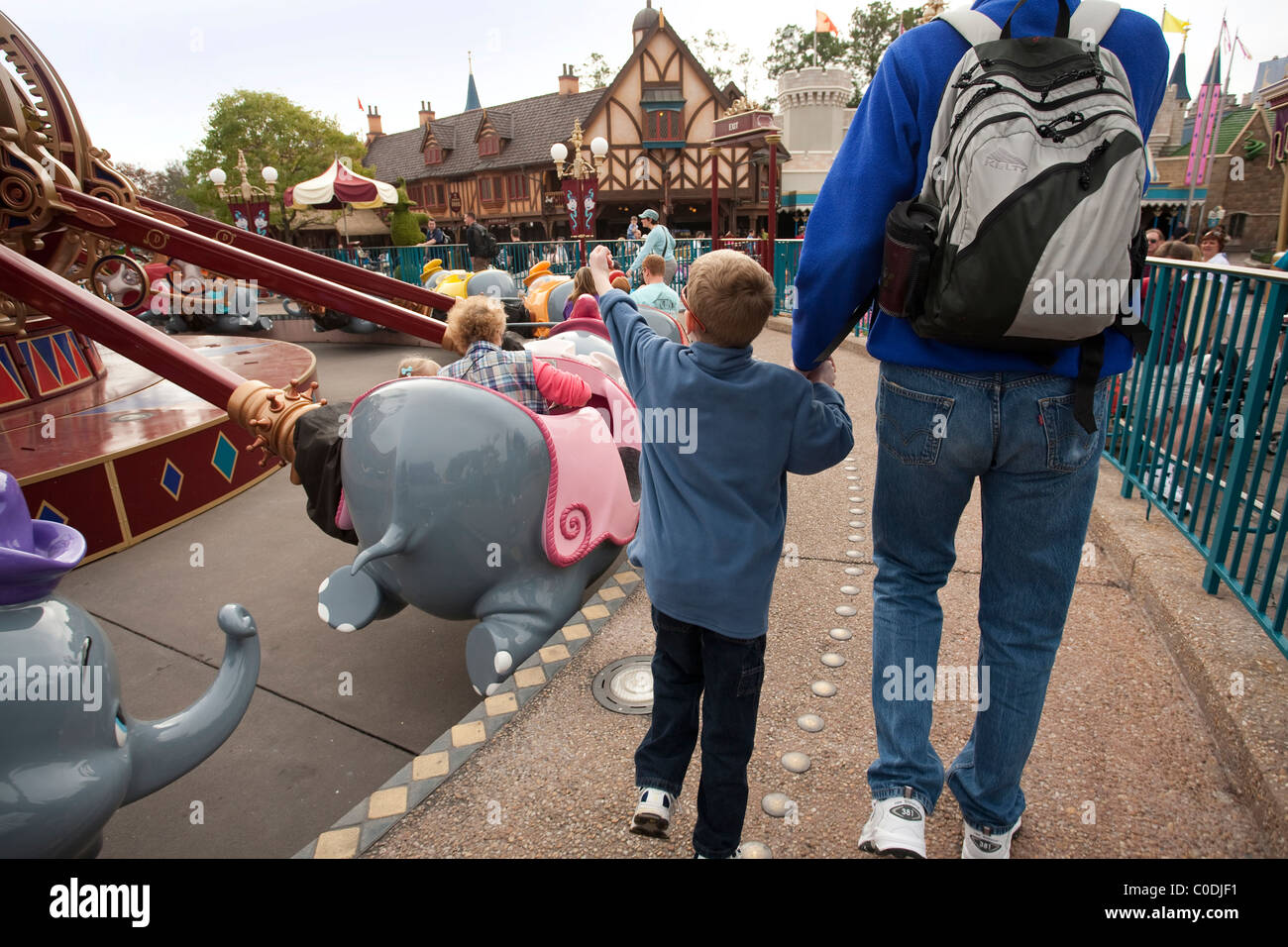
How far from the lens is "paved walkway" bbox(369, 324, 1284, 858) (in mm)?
1817

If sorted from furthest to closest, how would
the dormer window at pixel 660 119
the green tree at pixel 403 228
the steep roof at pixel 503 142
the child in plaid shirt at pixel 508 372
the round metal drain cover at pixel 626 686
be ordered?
the steep roof at pixel 503 142 → the dormer window at pixel 660 119 → the green tree at pixel 403 228 → the child in plaid shirt at pixel 508 372 → the round metal drain cover at pixel 626 686

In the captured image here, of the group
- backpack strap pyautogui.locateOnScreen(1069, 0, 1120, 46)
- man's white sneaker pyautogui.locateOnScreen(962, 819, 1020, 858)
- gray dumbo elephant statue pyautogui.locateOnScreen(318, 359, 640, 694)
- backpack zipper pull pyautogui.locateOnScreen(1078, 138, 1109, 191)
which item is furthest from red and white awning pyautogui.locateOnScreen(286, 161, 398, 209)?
man's white sneaker pyautogui.locateOnScreen(962, 819, 1020, 858)

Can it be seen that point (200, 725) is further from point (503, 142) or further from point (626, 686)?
point (503, 142)

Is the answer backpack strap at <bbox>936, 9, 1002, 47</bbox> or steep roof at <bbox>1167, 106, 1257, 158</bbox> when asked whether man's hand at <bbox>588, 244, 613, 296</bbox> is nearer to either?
backpack strap at <bbox>936, 9, 1002, 47</bbox>

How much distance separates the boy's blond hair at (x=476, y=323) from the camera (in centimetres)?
290

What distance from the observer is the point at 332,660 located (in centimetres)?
312

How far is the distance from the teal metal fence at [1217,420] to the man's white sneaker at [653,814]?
73.5 inches

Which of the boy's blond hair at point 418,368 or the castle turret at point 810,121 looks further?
the castle turret at point 810,121

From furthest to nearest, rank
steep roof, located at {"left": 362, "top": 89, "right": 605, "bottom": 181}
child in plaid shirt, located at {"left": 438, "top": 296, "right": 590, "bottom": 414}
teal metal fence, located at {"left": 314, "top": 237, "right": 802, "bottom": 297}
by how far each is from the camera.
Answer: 1. steep roof, located at {"left": 362, "top": 89, "right": 605, "bottom": 181}
2. teal metal fence, located at {"left": 314, "top": 237, "right": 802, "bottom": 297}
3. child in plaid shirt, located at {"left": 438, "top": 296, "right": 590, "bottom": 414}

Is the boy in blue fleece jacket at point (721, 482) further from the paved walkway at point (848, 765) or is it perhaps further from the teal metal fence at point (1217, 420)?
the teal metal fence at point (1217, 420)

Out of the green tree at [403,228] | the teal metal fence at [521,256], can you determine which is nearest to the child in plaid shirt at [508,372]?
the teal metal fence at [521,256]

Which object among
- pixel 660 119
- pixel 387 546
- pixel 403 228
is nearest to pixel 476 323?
pixel 387 546

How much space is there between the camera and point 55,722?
1.46 m

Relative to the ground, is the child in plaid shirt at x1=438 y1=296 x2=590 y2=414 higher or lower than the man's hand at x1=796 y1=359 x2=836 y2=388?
lower
